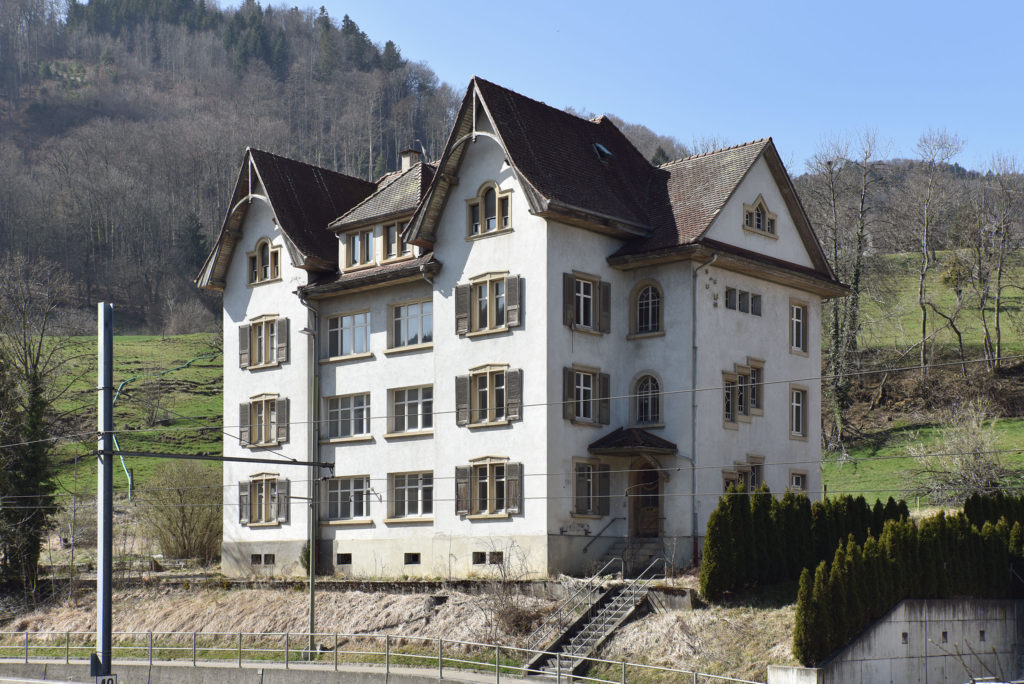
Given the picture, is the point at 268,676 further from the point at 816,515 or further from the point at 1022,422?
the point at 1022,422

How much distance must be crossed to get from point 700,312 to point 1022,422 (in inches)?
1179

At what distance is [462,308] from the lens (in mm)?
45750

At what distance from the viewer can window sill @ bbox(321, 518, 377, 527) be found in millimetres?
49094

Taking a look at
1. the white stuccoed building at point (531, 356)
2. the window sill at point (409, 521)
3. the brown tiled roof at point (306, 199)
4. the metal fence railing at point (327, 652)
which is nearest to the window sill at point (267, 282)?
the white stuccoed building at point (531, 356)

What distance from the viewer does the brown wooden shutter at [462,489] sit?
147 ft

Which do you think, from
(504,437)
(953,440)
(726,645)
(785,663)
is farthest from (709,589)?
(953,440)

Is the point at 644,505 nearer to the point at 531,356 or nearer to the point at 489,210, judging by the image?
the point at 531,356

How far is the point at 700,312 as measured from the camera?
44.0m

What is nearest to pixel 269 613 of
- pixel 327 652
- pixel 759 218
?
pixel 327 652

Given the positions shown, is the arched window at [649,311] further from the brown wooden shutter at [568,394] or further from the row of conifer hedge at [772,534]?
the row of conifer hedge at [772,534]

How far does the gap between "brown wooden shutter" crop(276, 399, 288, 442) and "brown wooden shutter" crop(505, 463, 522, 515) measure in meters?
12.5

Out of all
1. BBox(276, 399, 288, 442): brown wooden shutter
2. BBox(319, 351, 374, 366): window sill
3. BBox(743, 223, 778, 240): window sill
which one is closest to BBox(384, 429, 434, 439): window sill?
BBox(319, 351, 374, 366): window sill

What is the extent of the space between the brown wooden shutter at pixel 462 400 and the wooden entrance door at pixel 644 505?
240 inches

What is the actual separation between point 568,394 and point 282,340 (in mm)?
14783
